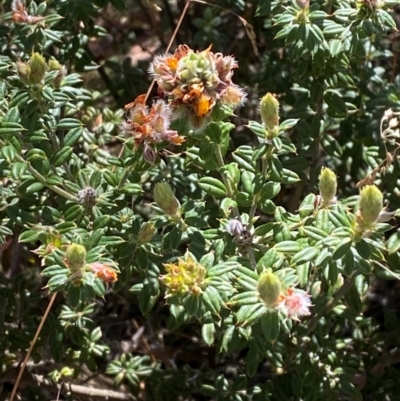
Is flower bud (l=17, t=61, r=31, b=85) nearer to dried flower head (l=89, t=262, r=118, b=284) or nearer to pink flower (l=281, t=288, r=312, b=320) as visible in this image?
dried flower head (l=89, t=262, r=118, b=284)

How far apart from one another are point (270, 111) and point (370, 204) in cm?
43

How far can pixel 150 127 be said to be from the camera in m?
2.24

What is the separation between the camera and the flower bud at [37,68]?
2398 millimetres

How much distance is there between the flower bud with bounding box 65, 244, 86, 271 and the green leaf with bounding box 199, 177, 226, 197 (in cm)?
46

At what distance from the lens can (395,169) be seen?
2842 millimetres

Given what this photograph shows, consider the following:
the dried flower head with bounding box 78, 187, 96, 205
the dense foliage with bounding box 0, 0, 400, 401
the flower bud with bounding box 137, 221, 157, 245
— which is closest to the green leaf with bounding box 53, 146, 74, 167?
the dense foliage with bounding box 0, 0, 400, 401

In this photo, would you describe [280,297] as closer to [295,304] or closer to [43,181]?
[295,304]

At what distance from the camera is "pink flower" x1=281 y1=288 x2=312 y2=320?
1936 millimetres

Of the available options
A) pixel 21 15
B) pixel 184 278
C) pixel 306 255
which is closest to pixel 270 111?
pixel 306 255

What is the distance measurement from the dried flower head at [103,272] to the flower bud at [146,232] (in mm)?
268

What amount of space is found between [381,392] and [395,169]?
2.84 feet

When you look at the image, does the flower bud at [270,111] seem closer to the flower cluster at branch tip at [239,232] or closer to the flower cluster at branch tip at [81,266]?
the flower cluster at branch tip at [239,232]

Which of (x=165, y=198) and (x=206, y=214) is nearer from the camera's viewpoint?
(x=165, y=198)

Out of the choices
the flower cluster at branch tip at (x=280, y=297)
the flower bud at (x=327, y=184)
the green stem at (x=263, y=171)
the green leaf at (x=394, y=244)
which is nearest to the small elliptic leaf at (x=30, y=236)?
the green stem at (x=263, y=171)
